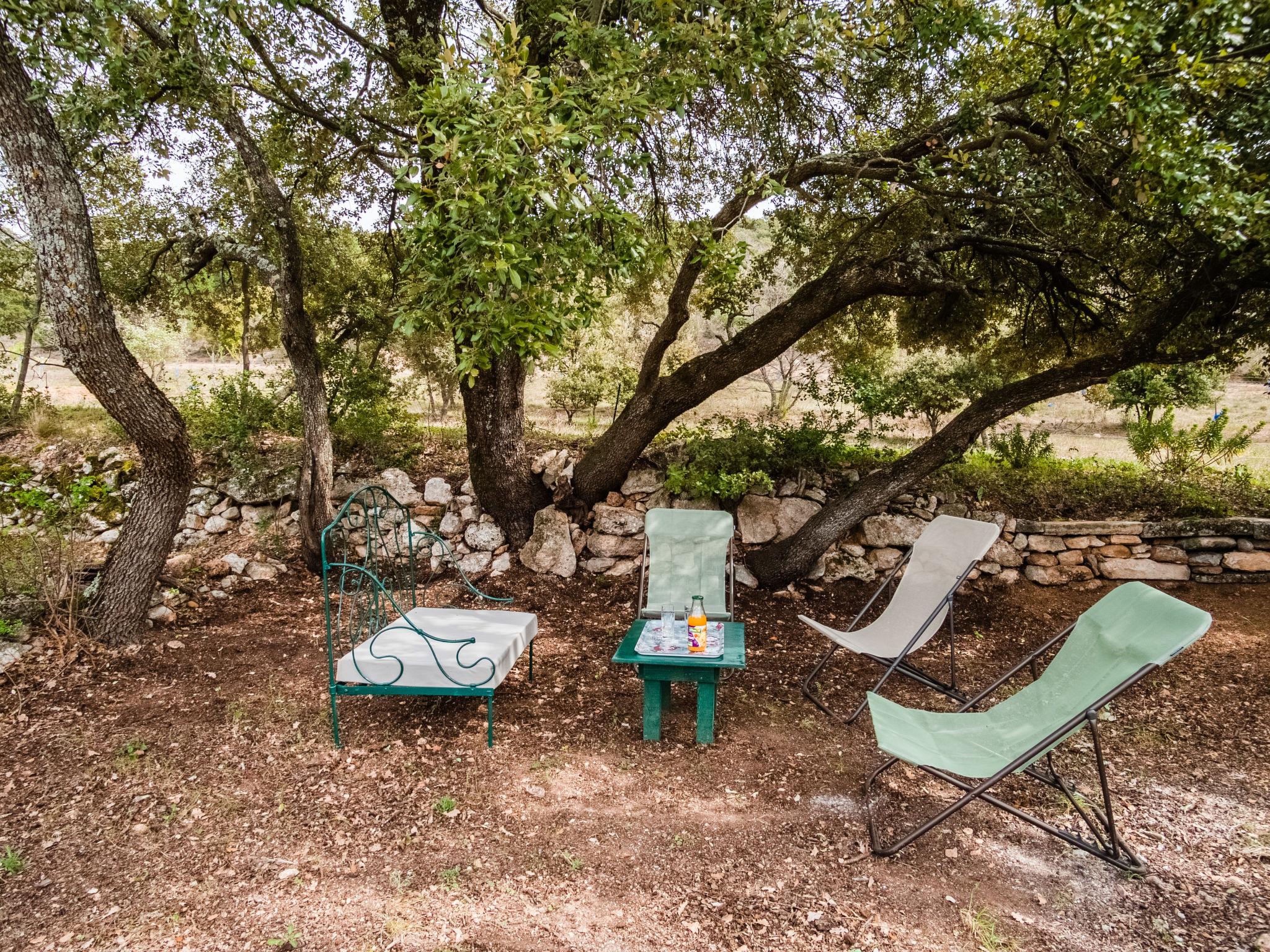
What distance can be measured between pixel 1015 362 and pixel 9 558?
27.5 ft

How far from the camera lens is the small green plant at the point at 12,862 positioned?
102 inches

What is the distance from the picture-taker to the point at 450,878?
260cm

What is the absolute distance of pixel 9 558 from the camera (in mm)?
4535

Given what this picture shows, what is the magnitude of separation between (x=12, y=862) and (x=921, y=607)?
14.6 ft

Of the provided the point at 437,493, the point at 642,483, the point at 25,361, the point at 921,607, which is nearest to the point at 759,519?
the point at 642,483

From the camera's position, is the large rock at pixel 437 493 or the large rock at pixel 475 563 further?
the large rock at pixel 437 493

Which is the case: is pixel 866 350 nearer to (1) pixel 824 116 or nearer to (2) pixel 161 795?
(1) pixel 824 116

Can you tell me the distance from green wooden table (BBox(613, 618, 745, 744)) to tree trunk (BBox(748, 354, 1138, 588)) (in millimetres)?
2154

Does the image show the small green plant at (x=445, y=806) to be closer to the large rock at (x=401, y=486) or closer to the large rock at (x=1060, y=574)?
the large rock at (x=401, y=486)

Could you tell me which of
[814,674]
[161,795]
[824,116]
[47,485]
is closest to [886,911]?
[814,674]

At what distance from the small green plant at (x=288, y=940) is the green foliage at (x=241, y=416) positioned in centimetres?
523

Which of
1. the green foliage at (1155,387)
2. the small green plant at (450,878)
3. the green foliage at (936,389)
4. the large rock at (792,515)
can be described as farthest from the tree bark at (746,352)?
the small green plant at (450,878)

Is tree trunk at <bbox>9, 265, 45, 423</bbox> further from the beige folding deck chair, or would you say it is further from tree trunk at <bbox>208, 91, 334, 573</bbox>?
the beige folding deck chair

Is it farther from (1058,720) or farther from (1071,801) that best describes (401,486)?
(1071,801)
